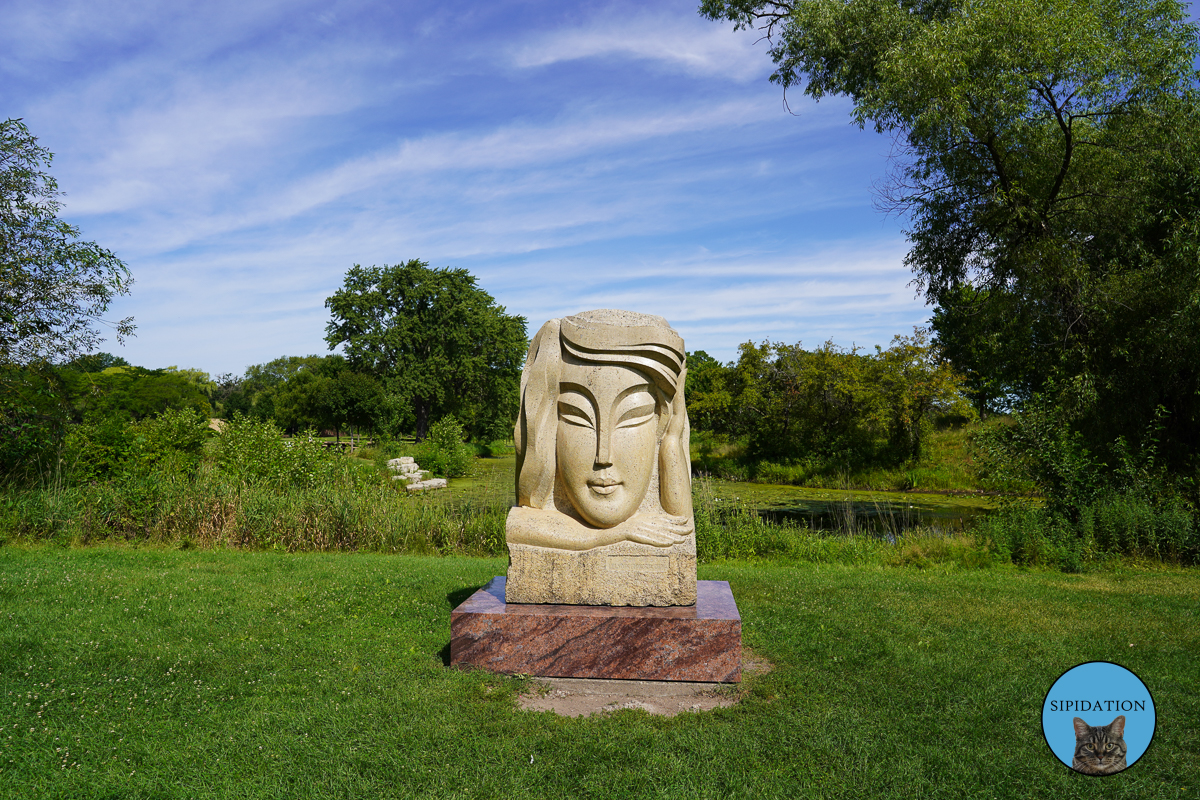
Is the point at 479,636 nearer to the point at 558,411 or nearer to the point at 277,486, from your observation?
the point at 558,411

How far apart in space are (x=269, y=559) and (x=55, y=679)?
12.4 ft

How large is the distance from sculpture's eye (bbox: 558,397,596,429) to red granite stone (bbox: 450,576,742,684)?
3.76 feet

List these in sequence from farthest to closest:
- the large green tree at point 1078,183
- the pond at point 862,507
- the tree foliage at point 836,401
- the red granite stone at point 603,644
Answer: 1. the tree foliage at point 836,401
2. the pond at point 862,507
3. the large green tree at point 1078,183
4. the red granite stone at point 603,644

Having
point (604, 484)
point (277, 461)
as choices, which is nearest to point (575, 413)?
point (604, 484)

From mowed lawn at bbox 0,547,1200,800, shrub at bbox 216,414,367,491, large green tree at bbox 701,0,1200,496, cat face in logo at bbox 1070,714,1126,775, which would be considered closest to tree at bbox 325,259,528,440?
shrub at bbox 216,414,367,491

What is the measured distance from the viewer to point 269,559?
310 inches

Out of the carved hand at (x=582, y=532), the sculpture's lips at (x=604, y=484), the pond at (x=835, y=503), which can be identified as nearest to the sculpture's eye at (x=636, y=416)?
the sculpture's lips at (x=604, y=484)

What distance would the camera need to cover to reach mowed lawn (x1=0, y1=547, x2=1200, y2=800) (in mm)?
3113

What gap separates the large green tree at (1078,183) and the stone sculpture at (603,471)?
24.5 feet

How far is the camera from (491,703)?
3.89 m

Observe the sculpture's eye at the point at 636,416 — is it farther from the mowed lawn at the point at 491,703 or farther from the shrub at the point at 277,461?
the shrub at the point at 277,461

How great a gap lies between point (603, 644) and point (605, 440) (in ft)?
3.93

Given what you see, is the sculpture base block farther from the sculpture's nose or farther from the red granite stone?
the sculpture's nose

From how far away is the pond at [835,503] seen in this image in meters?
11.4
